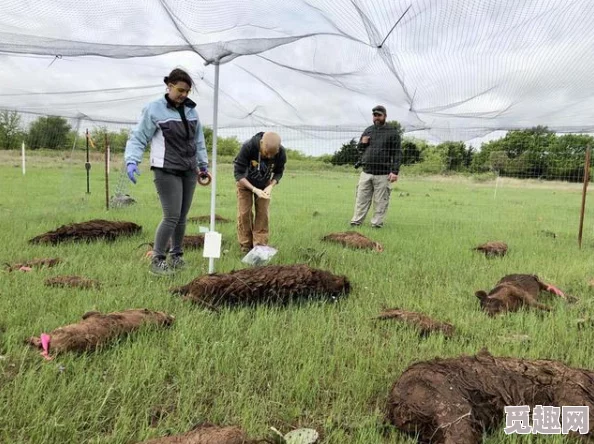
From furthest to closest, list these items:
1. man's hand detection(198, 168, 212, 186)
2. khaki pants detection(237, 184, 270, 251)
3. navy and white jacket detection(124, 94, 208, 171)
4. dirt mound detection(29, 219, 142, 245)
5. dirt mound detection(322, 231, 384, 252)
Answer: dirt mound detection(322, 231, 384, 252), dirt mound detection(29, 219, 142, 245), khaki pants detection(237, 184, 270, 251), man's hand detection(198, 168, 212, 186), navy and white jacket detection(124, 94, 208, 171)

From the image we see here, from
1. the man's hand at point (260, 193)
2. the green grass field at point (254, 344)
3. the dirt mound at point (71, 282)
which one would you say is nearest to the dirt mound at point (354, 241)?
the green grass field at point (254, 344)

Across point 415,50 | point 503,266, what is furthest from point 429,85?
point 503,266

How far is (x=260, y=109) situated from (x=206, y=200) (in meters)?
5.72

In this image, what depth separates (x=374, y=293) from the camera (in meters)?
4.14

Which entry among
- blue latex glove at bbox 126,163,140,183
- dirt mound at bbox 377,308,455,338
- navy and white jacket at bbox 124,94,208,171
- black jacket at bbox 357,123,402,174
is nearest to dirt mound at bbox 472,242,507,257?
black jacket at bbox 357,123,402,174

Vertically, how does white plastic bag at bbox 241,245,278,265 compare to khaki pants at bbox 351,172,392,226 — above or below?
below

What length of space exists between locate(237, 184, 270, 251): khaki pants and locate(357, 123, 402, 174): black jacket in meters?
3.09

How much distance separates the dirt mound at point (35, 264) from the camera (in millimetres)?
4395

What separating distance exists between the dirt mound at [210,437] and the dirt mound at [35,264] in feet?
10.9

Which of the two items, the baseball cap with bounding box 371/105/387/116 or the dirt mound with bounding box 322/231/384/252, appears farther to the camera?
the baseball cap with bounding box 371/105/387/116

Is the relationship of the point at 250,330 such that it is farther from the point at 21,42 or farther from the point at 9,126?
the point at 9,126

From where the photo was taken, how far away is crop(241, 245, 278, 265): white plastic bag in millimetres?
5008

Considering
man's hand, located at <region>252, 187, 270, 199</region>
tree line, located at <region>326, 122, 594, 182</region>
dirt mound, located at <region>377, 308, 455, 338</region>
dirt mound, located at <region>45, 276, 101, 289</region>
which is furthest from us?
tree line, located at <region>326, 122, 594, 182</region>

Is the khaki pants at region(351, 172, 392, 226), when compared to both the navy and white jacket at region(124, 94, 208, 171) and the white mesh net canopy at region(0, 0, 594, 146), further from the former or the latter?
the navy and white jacket at region(124, 94, 208, 171)
